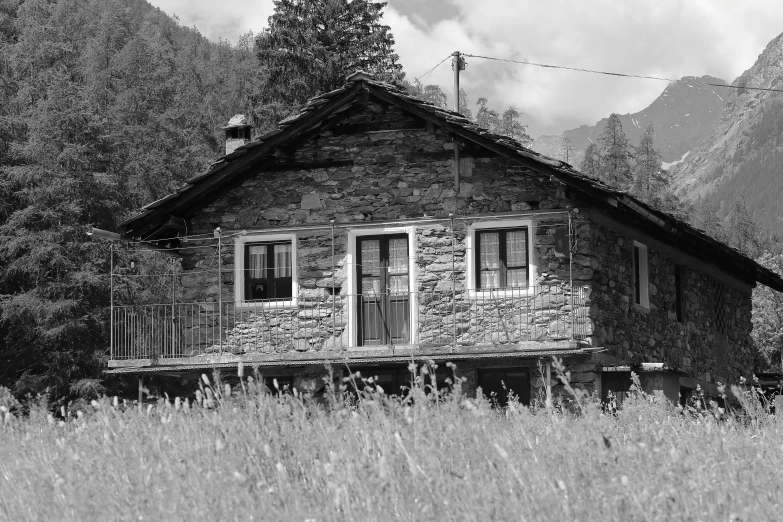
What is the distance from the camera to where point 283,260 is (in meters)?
20.6

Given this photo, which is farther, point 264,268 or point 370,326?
point 264,268

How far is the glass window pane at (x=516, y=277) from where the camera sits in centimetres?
1950

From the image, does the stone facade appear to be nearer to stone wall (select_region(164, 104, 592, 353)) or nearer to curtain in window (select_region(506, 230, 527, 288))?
stone wall (select_region(164, 104, 592, 353))

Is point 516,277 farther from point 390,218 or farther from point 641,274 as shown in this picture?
point 641,274

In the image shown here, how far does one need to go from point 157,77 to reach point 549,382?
100ft

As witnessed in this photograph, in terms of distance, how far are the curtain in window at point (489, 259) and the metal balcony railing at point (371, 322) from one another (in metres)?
0.29

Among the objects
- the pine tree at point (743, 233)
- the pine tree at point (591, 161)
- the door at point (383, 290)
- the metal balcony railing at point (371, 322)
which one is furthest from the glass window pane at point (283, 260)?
the pine tree at point (743, 233)

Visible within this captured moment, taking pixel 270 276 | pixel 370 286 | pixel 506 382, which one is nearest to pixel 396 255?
pixel 370 286

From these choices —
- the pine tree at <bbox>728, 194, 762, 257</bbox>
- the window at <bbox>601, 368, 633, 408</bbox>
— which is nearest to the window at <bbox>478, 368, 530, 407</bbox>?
the window at <bbox>601, 368, 633, 408</bbox>

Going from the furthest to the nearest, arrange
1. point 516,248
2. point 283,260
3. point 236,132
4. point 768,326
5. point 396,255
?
point 768,326 < point 236,132 < point 283,260 < point 396,255 < point 516,248

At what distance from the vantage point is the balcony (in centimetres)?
1912

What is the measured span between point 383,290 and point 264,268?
7.11 feet

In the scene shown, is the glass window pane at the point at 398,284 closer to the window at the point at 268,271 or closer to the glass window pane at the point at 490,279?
the glass window pane at the point at 490,279

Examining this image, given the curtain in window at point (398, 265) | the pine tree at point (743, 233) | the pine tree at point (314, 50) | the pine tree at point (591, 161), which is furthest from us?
the pine tree at point (743, 233)
